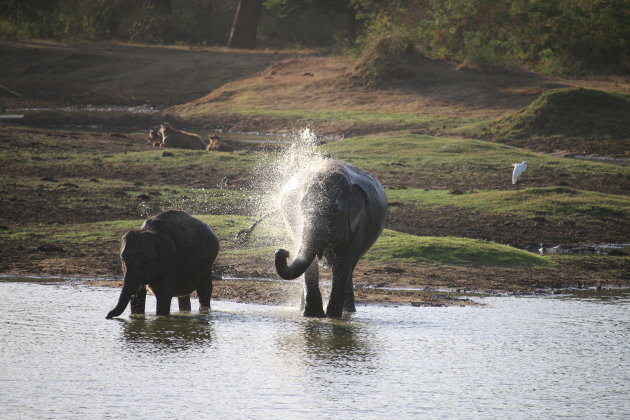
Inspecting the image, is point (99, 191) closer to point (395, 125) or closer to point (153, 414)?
point (153, 414)

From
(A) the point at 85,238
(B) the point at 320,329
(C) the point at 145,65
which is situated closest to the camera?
(B) the point at 320,329

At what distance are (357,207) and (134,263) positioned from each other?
241 centimetres

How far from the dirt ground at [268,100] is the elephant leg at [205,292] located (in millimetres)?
819

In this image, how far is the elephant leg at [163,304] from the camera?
35.8 ft

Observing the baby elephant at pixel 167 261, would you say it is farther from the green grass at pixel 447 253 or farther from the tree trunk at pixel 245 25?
the tree trunk at pixel 245 25

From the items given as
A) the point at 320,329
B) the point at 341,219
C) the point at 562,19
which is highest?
the point at 562,19

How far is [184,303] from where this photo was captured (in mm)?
11680

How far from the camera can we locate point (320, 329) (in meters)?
10.4

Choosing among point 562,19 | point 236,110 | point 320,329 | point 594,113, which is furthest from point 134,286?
point 562,19

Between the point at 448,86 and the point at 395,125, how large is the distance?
622 centimetres

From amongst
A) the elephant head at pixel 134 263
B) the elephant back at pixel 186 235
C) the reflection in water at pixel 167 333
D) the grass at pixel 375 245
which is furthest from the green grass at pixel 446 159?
the elephant head at pixel 134 263

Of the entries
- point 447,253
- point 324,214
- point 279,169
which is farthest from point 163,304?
point 279,169

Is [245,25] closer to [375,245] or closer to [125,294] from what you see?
[375,245]

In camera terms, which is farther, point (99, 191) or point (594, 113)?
point (594, 113)
